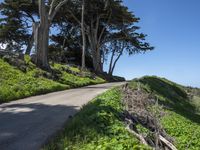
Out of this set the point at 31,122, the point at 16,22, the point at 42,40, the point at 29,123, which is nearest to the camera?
the point at 29,123

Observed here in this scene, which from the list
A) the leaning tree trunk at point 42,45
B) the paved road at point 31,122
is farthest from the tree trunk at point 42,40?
the paved road at point 31,122

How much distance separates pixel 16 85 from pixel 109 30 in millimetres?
31218

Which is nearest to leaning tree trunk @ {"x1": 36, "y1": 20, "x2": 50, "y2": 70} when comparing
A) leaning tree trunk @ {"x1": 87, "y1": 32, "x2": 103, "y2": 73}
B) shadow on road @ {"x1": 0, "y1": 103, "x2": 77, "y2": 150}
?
shadow on road @ {"x1": 0, "y1": 103, "x2": 77, "y2": 150}

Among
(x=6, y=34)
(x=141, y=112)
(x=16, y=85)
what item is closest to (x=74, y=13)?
(x=6, y=34)

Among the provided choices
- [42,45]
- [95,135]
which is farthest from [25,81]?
[95,135]

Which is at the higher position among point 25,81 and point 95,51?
point 95,51

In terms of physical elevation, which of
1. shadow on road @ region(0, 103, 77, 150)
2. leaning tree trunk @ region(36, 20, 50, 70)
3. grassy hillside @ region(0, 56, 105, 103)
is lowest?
shadow on road @ region(0, 103, 77, 150)

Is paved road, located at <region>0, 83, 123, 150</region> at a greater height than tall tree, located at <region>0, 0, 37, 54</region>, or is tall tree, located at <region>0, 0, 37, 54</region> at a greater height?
tall tree, located at <region>0, 0, 37, 54</region>

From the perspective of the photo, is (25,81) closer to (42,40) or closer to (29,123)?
(42,40)

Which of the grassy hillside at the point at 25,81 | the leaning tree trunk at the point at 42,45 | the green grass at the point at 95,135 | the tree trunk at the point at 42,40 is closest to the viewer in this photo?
the green grass at the point at 95,135

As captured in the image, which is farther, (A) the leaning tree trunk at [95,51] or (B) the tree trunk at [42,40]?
(A) the leaning tree trunk at [95,51]

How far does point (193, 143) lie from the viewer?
12039 millimetres

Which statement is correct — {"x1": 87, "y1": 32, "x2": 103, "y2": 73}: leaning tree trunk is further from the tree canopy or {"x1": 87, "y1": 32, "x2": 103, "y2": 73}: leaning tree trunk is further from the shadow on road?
the shadow on road

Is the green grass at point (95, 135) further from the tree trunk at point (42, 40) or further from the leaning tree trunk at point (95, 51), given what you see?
the leaning tree trunk at point (95, 51)
